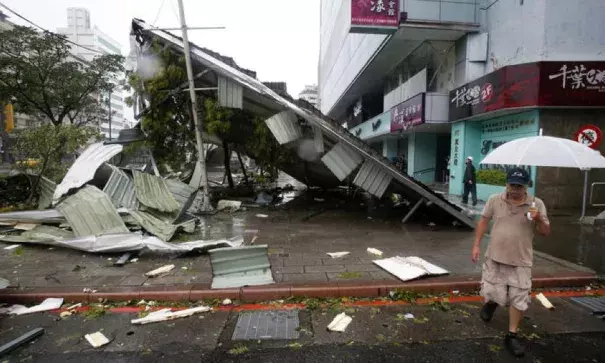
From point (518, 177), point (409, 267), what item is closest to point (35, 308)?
point (409, 267)

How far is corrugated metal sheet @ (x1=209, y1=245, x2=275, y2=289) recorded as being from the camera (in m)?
4.65

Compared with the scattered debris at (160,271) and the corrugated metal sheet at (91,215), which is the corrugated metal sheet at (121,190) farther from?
the scattered debris at (160,271)

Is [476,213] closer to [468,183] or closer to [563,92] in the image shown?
[468,183]

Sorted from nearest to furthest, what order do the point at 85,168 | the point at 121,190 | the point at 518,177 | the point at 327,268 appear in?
the point at 518,177 < the point at 327,268 < the point at 121,190 < the point at 85,168

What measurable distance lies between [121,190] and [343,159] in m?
5.57

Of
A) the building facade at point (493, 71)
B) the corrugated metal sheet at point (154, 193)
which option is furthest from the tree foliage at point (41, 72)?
the building facade at point (493, 71)

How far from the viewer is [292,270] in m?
5.13

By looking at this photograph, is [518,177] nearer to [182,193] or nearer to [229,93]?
[182,193]

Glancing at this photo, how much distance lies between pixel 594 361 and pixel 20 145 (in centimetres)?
1186

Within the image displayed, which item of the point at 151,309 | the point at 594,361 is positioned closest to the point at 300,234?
the point at 151,309

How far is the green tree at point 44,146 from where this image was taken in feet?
28.8

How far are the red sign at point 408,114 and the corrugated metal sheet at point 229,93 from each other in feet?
28.1

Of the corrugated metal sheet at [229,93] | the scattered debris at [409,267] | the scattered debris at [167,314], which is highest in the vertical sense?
the corrugated metal sheet at [229,93]

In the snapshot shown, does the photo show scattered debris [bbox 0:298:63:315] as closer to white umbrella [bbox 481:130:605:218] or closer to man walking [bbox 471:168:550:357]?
man walking [bbox 471:168:550:357]
